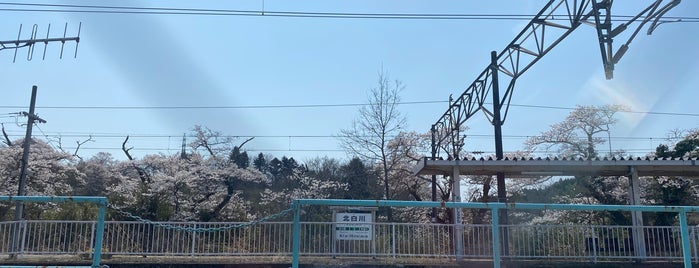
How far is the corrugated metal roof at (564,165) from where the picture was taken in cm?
1452

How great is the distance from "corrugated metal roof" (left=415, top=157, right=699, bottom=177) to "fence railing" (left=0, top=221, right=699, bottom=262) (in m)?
1.87

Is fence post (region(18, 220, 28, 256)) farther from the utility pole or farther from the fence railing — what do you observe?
the utility pole

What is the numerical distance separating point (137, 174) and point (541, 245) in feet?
78.1

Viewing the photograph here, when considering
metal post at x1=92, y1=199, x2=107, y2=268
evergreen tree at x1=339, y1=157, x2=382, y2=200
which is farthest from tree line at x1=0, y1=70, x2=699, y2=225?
metal post at x1=92, y1=199, x2=107, y2=268

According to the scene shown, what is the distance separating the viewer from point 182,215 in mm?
25016

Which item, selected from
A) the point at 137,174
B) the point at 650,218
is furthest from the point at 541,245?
the point at 137,174

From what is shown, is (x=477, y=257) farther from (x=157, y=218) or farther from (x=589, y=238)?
(x=157, y=218)

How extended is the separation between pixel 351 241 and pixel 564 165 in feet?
20.3

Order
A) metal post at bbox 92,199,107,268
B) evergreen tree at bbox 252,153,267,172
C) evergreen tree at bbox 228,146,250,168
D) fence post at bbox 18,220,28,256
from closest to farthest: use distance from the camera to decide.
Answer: metal post at bbox 92,199,107,268
fence post at bbox 18,220,28,256
evergreen tree at bbox 228,146,250,168
evergreen tree at bbox 252,153,267,172

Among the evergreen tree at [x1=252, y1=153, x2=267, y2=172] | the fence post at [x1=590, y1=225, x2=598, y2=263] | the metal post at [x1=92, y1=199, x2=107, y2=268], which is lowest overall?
the fence post at [x1=590, y1=225, x2=598, y2=263]

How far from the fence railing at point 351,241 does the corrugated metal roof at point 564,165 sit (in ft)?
6.15

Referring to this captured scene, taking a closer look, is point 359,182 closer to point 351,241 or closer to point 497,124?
point 497,124

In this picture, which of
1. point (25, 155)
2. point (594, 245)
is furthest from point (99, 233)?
point (25, 155)

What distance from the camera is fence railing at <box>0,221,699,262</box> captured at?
42.6 ft
